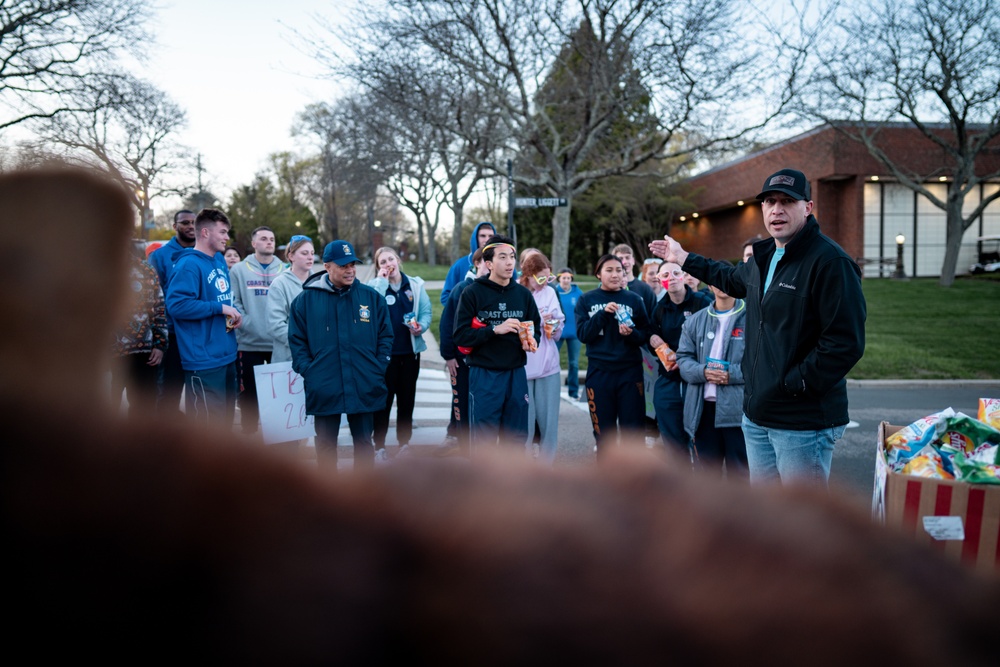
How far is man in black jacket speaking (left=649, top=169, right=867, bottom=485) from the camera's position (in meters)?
3.37

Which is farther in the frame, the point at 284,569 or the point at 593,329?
the point at 593,329

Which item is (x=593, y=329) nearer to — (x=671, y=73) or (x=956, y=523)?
(x=956, y=523)

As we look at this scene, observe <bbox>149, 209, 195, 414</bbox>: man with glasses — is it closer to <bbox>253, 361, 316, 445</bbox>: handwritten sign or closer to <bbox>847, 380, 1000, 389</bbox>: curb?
<bbox>253, 361, 316, 445</bbox>: handwritten sign

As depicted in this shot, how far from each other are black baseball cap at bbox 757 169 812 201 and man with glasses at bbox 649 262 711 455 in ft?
6.81

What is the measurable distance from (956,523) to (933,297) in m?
25.9

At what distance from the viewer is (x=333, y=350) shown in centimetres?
555

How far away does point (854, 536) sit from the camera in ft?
1.64

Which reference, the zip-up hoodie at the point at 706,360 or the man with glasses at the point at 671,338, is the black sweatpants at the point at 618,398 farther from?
the zip-up hoodie at the point at 706,360

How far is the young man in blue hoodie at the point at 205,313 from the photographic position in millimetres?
5797

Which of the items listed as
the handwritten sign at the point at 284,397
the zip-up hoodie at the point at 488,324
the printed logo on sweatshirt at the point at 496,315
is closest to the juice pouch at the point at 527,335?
the zip-up hoodie at the point at 488,324

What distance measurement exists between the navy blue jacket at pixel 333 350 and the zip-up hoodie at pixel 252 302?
1778mm

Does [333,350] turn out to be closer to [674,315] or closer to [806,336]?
[674,315]

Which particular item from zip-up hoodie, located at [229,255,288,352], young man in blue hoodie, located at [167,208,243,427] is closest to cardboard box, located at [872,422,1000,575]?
young man in blue hoodie, located at [167,208,243,427]

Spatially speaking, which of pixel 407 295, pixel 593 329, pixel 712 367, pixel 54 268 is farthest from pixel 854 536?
pixel 407 295
